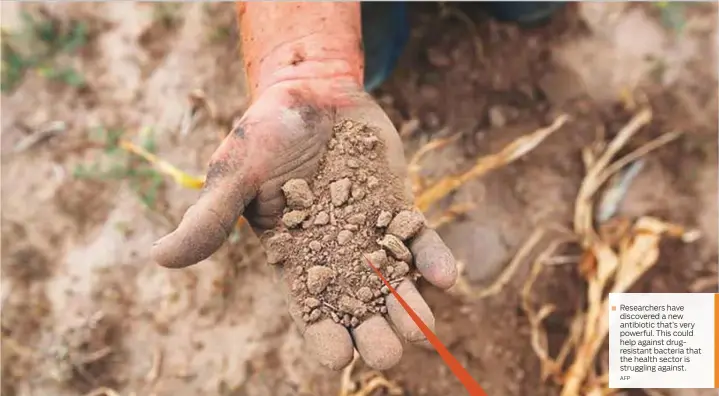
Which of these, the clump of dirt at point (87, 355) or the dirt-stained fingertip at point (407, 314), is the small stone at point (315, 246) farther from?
the clump of dirt at point (87, 355)

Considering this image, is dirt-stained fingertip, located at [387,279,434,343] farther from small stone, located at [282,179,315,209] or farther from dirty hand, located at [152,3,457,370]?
small stone, located at [282,179,315,209]

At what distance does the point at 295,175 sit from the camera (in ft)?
2.35

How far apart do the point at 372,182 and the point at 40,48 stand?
773 millimetres

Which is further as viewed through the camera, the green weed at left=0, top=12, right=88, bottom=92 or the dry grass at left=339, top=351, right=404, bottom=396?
the green weed at left=0, top=12, right=88, bottom=92

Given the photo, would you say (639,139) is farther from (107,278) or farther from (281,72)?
(107,278)

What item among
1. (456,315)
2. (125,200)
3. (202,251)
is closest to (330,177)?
(202,251)

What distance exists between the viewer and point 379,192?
718 millimetres

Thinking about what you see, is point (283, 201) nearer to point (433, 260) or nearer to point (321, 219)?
point (321, 219)

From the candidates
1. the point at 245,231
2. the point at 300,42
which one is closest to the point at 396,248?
the point at 300,42

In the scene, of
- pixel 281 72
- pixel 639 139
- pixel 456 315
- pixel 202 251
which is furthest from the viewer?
pixel 639 139

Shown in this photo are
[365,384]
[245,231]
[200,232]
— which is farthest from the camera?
[245,231]

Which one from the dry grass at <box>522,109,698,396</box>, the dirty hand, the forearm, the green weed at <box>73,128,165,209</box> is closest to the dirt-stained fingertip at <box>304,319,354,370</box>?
the dirty hand

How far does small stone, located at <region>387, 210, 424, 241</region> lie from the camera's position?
690 millimetres

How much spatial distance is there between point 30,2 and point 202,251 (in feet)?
2.62
